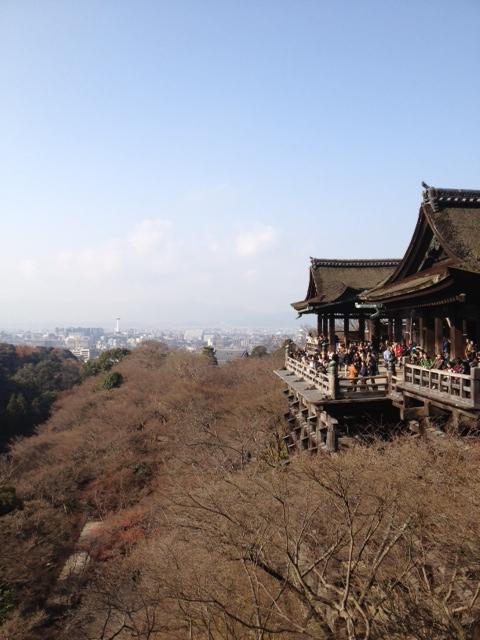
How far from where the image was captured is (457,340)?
40.0ft

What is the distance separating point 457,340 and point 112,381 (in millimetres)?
37965

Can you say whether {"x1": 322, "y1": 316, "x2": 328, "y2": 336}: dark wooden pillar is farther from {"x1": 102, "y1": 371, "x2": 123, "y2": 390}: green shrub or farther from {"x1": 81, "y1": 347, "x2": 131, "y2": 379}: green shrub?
{"x1": 81, "y1": 347, "x2": 131, "y2": 379}: green shrub

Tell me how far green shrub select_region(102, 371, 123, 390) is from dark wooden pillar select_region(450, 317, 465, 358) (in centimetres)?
3753

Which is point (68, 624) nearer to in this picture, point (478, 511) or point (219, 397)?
point (478, 511)

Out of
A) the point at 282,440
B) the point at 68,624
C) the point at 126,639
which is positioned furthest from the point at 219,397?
the point at 126,639

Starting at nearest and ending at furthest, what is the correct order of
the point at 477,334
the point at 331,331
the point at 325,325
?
1. the point at 477,334
2. the point at 331,331
3. the point at 325,325

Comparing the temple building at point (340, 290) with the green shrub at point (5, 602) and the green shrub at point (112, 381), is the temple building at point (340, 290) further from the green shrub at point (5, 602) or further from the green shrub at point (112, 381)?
the green shrub at point (112, 381)

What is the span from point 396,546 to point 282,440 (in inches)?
503

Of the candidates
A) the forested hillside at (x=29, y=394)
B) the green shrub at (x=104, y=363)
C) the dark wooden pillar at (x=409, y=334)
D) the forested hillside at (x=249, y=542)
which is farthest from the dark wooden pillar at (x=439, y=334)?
the green shrub at (x=104, y=363)

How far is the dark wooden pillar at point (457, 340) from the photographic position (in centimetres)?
1208

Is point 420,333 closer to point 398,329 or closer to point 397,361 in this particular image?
point 397,361

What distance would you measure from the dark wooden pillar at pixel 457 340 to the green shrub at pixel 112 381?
123 ft

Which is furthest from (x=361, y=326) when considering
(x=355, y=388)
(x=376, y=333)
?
(x=355, y=388)

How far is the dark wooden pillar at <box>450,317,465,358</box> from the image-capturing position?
12079 millimetres
